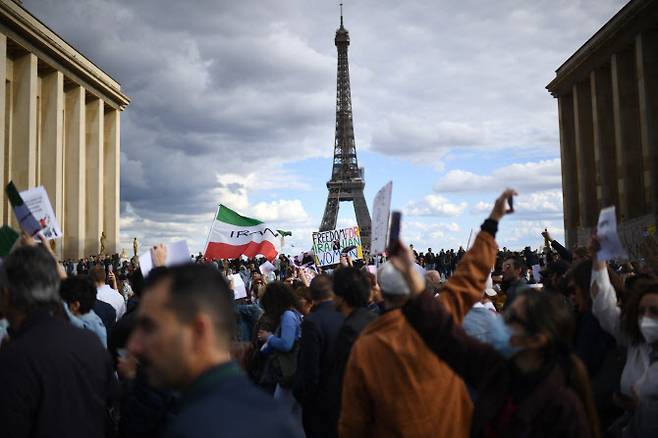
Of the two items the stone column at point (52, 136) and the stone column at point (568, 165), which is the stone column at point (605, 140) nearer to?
the stone column at point (568, 165)

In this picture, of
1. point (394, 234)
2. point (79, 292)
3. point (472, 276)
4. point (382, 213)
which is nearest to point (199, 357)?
point (394, 234)

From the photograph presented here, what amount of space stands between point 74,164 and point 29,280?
40.7 metres

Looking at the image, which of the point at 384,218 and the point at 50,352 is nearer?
the point at 50,352

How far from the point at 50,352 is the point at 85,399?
34 cm

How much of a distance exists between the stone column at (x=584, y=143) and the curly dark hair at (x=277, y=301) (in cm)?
4167

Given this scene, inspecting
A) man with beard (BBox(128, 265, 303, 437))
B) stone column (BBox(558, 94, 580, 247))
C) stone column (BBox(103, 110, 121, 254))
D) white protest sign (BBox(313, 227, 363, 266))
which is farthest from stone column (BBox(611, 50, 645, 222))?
man with beard (BBox(128, 265, 303, 437))

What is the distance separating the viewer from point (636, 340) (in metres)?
4.21

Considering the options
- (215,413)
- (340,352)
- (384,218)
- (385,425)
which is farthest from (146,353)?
(384,218)

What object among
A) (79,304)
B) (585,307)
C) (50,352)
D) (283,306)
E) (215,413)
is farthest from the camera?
(283,306)

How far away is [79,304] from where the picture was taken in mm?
5277

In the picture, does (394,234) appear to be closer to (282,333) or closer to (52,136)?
(282,333)

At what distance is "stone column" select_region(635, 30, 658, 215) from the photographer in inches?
1326

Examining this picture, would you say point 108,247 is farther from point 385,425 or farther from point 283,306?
point 385,425

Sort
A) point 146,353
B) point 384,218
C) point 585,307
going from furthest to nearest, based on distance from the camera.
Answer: point 384,218 → point 585,307 → point 146,353
